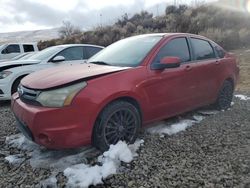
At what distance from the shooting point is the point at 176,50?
5148 mm

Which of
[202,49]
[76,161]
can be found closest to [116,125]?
[76,161]

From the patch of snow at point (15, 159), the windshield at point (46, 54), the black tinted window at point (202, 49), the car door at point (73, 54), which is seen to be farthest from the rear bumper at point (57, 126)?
the car door at point (73, 54)

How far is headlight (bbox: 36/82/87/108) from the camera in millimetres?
3701

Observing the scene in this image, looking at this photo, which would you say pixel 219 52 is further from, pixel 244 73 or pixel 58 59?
pixel 244 73

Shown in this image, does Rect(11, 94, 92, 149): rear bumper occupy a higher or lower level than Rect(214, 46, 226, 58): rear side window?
lower

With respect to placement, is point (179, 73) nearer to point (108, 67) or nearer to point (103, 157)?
point (108, 67)

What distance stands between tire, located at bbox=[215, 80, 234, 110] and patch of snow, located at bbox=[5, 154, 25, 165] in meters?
3.75

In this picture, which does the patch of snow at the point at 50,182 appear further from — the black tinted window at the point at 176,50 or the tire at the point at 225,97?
the tire at the point at 225,97

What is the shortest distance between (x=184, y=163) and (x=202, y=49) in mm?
2612

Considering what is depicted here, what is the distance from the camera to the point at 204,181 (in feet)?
11.3

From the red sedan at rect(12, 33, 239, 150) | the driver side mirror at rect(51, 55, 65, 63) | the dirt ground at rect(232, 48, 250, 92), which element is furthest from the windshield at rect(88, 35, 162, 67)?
the dirt ground at rect(232, 48, 250, 92)

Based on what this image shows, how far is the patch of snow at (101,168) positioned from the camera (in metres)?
3.41

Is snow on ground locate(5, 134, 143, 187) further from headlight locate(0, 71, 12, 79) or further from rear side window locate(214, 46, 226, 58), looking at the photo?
headlight locate(0, 71, 12, 79)

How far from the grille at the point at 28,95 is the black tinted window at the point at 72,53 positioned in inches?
166
